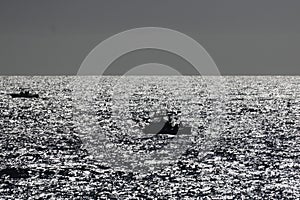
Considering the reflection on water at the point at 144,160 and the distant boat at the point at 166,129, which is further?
the distant boat at the point at 166,129

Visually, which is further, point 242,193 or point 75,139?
point 75,139

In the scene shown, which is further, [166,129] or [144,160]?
[166,129]

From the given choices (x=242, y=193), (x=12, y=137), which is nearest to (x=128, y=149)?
(x=12, y=137)

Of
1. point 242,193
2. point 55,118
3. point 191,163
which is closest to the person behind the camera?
point 242,193

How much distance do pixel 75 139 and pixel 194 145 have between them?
76.2 ft

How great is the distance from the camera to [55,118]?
6344 inches

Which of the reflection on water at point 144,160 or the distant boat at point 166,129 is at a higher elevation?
the distant boat at point 166,129

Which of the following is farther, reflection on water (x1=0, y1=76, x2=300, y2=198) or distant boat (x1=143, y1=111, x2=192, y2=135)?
distant boat (x1=143, y1=111, x2=192, y2=135)

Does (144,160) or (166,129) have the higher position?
(166,129)

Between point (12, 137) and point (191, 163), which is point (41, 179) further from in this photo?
point (12, 137)

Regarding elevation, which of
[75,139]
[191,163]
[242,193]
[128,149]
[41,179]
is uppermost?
[75,139]

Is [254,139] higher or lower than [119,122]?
lower

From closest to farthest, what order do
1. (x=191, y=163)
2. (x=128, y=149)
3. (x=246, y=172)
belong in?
→ (x=246, y=172) < (x=191, y=163) < (x=128, y=149)

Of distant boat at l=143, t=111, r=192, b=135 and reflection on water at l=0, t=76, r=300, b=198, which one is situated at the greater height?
distant boat at l=143, t=111, r=192, b=135
